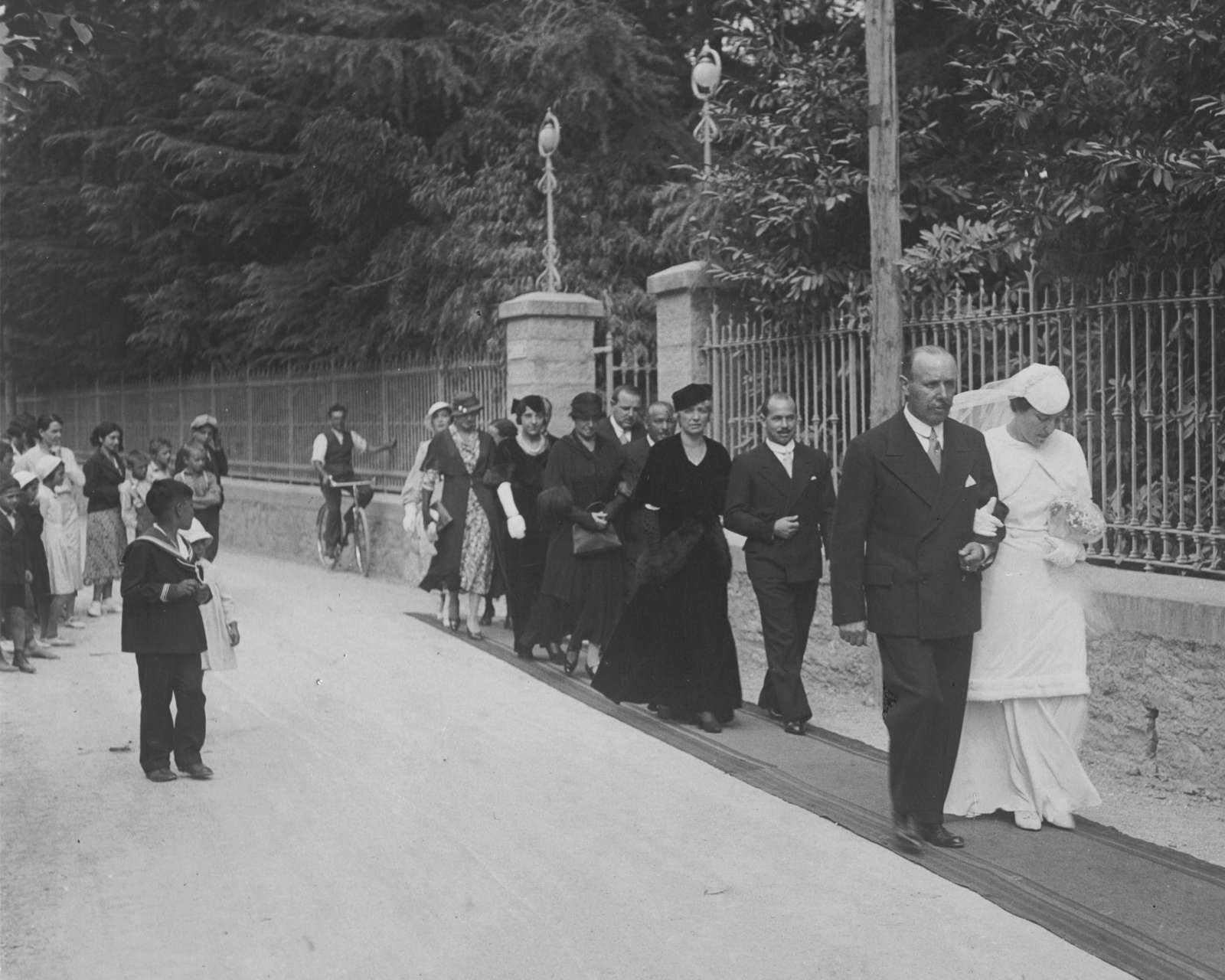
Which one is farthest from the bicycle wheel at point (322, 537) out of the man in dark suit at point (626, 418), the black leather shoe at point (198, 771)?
the black leather shoe at point (198, 771)

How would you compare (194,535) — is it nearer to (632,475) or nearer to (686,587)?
(686,587)

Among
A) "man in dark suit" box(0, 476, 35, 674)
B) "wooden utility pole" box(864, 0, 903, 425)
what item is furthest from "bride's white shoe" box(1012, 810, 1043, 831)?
"man in dark suit" box(0, 476, 35, 674)

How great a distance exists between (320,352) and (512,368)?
30.8 feet

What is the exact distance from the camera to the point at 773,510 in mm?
9555

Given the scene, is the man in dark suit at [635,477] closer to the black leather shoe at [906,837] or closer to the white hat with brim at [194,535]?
the white hat with brim at [194,535]

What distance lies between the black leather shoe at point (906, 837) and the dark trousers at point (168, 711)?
3.49m

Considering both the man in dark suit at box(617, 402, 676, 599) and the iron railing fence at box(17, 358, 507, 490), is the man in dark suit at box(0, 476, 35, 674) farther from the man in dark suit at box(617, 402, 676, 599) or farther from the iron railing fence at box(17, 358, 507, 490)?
the iron railing fence at box(17, 358, 507, 490)

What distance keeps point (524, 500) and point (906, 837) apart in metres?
6.09

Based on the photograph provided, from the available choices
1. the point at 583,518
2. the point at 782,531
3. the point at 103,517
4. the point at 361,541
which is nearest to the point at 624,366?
the point at 583,518

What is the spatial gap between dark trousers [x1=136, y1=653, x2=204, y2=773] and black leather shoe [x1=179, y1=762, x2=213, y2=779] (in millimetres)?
18

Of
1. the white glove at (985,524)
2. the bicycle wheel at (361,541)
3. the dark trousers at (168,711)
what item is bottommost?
the dark trousers at (168,711)

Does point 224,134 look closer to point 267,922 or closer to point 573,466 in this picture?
point 573,466

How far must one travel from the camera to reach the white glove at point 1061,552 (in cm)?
716

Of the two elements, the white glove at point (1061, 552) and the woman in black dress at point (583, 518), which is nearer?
the white glove at point (1061, 552)
